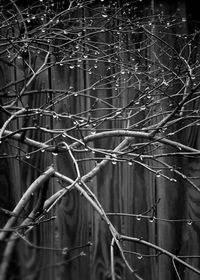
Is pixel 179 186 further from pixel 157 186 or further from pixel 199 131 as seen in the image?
A: pixel 199 131

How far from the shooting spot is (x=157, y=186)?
108 inches

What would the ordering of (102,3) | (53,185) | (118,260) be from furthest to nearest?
1. (102,3)
2. (53,185)
3. (118,260)

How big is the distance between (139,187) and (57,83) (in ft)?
2.64

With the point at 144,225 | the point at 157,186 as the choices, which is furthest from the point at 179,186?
the point at 144,225

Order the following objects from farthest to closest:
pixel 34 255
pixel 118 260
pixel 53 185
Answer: pixel 53 185, pixel 118 260, pixel 34 255

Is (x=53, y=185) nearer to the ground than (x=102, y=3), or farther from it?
nearer to the ground

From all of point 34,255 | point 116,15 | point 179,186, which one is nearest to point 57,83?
point 116,15

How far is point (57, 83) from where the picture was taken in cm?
284

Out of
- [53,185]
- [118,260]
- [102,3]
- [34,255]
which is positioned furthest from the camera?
[102,3]

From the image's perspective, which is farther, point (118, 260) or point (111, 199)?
point (111, 199)

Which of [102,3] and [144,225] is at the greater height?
[102,3]

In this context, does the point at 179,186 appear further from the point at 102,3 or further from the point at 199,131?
the point at 102,3

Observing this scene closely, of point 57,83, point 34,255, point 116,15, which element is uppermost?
point 116,15

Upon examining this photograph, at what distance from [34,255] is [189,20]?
2.36 metres
